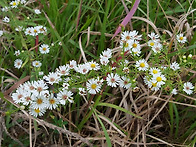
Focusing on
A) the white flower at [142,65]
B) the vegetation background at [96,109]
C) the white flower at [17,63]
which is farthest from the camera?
the white flower at [17,63]

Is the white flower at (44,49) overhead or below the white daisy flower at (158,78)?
overhead

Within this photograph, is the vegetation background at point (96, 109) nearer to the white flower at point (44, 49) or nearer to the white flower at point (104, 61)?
the white flower at point (44, 49)

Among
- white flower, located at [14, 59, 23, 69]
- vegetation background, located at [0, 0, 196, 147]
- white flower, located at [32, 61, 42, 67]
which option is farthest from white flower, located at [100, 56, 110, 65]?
white flower, located at [14, 59, 23, 69]

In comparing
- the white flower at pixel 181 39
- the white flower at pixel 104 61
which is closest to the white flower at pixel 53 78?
the white flower at pixel 104 61

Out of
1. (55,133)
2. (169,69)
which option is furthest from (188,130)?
(55,133)

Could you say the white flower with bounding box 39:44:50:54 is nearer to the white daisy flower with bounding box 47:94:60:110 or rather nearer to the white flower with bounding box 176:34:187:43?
the white daisy flower with bounding box 47:94:60:110

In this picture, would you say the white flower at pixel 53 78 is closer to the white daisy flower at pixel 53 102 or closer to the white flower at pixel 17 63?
the white daisy flower at pixel 53 102

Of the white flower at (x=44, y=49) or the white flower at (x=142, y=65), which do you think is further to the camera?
Answer: the white flower at (x=44, y=49)

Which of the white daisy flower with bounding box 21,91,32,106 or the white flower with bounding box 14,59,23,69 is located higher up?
the white flower with bounding box 14,59,23,69

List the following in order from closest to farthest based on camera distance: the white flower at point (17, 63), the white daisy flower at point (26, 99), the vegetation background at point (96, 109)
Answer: the white daisy flower at point (26, 99), the vegetation background at point (96, 109), the white flower at point (17, 63)
